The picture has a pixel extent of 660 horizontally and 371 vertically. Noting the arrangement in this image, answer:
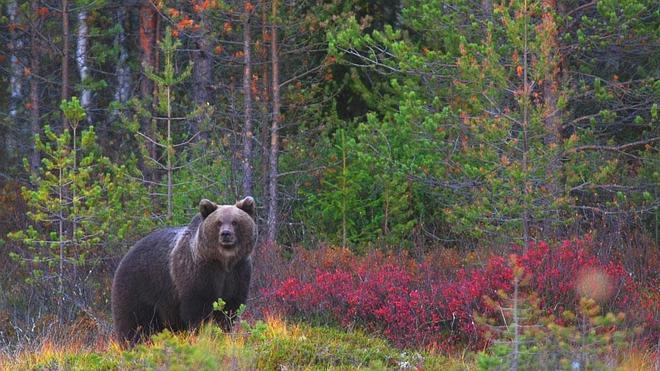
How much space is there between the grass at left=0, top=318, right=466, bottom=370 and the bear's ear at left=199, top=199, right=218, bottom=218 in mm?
988

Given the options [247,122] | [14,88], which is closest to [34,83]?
[14,88]

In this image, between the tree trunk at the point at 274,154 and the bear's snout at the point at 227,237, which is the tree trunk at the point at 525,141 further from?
the tree trunk at the point at 274,154

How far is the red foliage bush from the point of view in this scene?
34.4 feet

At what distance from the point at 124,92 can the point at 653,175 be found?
596 inches

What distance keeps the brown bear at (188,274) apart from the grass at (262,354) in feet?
0.82

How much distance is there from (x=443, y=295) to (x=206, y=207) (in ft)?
10.1

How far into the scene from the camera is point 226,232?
8.70 metres

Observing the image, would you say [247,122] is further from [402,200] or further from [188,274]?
[188,274]

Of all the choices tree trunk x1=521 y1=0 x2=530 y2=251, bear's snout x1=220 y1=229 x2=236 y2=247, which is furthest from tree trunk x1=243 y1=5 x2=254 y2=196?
bear's snout x1=220 y1=229 x2=236 y2=247

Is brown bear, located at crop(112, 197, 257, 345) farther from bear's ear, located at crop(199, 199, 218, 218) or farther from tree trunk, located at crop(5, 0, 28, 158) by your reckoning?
tree trunk, located at crop(5, 0, 28, 158)

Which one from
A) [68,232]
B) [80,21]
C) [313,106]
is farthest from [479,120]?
[80,21]

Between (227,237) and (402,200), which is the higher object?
(227,237)

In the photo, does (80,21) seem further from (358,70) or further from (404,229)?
(404,229)

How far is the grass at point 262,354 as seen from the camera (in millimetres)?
7504
